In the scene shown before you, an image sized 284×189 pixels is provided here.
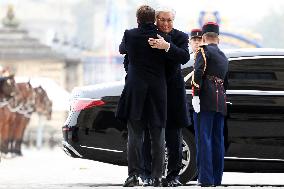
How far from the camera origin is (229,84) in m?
14.7

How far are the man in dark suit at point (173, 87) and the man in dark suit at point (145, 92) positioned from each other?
107 millimetres

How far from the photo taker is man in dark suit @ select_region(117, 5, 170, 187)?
12789 mm

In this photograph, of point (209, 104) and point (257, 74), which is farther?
point (257, 74)

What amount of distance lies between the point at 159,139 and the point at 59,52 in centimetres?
4521

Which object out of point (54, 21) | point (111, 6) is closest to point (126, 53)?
point (111, 6)

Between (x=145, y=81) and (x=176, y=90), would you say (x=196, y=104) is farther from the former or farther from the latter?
(x=145, y=81)

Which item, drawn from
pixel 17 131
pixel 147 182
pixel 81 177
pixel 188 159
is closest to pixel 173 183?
pixel 147 182

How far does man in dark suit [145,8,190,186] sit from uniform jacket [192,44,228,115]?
0.35m

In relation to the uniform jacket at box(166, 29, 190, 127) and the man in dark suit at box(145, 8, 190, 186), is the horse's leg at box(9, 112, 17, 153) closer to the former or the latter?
the man in dark suit at box(145, 8, 190, 186)

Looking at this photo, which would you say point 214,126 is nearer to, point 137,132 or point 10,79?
point 137,132

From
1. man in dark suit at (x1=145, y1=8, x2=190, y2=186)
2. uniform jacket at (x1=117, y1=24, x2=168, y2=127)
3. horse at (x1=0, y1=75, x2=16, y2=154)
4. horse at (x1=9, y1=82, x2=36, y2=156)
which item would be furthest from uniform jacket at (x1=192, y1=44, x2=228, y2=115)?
horse at (x1=9, y1=82, x2=36, y2=156)

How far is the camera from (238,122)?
14562 mm

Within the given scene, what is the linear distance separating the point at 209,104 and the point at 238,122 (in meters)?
1.20

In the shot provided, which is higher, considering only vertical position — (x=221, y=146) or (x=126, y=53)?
(x=126, y=53)
